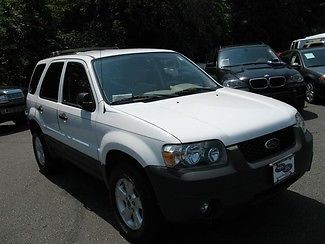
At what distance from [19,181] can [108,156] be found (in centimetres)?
271

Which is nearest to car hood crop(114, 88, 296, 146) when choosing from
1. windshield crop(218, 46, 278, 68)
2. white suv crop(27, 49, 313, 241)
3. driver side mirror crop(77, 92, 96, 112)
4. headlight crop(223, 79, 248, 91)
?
white suv crop(27, 49, 313, 241)

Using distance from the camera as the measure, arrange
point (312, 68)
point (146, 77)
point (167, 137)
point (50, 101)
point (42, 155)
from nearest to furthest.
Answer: point (167, 137), point (146, 77), point (50, 101), point (42, 155), point (312, 68)

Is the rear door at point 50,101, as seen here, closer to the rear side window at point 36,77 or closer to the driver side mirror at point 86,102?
the rear side window at point 36,77

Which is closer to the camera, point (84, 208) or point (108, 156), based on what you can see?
point (108, 156)

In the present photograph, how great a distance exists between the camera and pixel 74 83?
17.4 ft

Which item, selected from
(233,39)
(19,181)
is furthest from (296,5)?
(19,181)

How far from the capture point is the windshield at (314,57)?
463 inches

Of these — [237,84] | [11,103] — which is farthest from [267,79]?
[11,103]

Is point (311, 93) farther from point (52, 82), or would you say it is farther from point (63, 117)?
point (63, 117)

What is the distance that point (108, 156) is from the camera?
439 cm

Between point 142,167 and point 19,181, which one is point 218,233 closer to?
point 142,167

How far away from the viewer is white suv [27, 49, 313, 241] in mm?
3615

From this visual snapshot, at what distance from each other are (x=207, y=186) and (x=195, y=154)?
26 cm

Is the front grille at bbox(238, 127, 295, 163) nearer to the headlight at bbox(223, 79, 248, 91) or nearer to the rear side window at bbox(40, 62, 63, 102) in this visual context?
the rear side window at bbox(40, 62, 63, 102)
